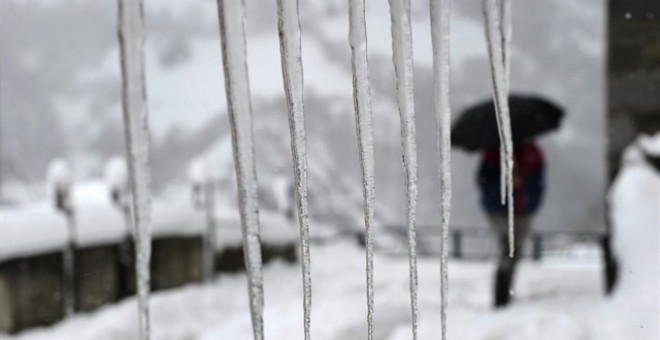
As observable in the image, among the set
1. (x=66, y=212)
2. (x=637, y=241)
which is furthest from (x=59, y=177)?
(x=637, y=241)

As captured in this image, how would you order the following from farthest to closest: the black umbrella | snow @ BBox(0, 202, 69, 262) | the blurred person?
snow @ BBox(0, 202, 69, 262) → the blurred person → the black umbrella

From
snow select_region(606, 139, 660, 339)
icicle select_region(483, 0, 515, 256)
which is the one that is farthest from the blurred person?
icicle select_region(483, 0, 515, 256)

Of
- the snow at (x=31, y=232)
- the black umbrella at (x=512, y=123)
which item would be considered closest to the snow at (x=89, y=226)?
the snow at (x=31, y=232)

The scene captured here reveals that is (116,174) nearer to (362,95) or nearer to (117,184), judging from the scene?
(117,184)

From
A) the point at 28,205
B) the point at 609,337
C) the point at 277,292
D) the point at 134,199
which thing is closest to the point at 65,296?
the point at 28,205

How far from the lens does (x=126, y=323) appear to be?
6.98 m

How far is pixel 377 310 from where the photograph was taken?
551cm

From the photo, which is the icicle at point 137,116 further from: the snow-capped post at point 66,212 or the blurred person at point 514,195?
the snow-capped post at point 66,212

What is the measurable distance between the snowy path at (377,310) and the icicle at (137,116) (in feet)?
9.24

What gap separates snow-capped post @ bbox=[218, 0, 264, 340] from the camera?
164 centimetres

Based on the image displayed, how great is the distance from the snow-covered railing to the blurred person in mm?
3831

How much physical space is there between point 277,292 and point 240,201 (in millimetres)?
7610

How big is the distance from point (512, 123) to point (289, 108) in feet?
13.9

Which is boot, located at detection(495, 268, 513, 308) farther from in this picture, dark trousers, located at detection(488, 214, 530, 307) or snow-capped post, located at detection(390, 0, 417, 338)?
snow-capped post, located at detection(390, 0, 417, 338)
